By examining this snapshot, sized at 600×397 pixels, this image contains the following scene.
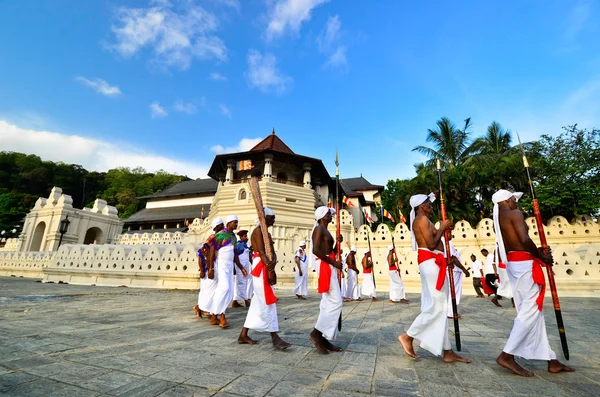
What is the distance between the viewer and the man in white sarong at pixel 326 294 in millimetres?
3080

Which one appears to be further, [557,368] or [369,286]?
[369,286]

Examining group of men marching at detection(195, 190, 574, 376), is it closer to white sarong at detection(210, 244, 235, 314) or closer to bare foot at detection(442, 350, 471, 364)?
bare foot at detection(442, 350, 471, 364)

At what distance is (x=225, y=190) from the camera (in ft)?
82.1

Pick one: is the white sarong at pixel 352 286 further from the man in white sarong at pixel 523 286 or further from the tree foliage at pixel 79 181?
the tree foliage at pixel 79 181

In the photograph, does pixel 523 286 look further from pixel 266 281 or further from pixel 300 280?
pixel 300 280

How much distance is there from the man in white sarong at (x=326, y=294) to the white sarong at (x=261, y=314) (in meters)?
0.50

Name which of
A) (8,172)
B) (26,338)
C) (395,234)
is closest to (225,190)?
(395,234)

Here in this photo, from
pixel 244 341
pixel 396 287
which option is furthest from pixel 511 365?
pixel 396 287

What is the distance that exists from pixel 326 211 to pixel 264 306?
1408 millimetres

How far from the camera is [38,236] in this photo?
27516 mm

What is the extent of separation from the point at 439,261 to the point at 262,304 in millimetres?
2077

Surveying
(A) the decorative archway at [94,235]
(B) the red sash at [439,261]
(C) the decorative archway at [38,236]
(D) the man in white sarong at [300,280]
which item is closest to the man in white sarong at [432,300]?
(B) the red sash at [439,261]

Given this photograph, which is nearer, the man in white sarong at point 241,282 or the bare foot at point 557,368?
the bare foot at point 557,368

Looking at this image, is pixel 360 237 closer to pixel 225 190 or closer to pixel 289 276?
pixel 289 276
